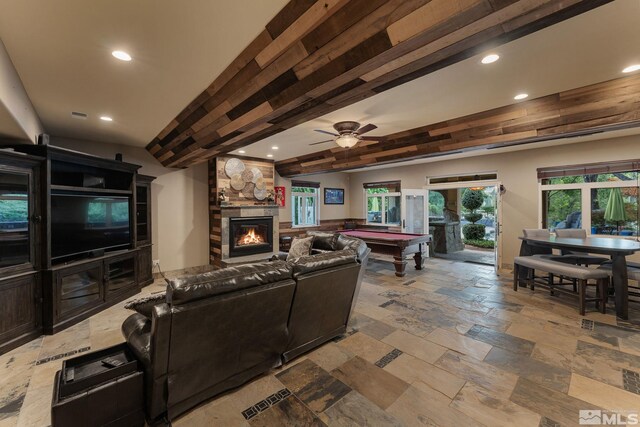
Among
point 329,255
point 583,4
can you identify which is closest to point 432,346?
point 329,255

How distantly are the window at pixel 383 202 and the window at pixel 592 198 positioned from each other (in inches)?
139

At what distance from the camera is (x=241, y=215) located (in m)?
6.05

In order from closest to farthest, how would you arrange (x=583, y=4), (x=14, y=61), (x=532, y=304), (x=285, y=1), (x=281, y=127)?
(x=583, y=4) → (x=285, y=1) → (x=14, y=61) → (x=281, y=127) → (x=532, y=304)

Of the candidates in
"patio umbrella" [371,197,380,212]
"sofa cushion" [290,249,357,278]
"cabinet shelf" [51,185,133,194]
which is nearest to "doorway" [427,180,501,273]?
"patio umbrella" [371,197,380,212]

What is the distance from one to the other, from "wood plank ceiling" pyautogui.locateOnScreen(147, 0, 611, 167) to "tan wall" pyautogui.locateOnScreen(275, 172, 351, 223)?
5.11 m

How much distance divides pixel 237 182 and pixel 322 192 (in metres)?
3.28

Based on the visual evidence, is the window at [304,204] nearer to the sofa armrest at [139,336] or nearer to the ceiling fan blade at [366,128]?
the ceiling fan blade at [366,128]

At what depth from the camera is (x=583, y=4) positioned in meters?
1.31

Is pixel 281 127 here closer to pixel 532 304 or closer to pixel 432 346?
pixel 432 346

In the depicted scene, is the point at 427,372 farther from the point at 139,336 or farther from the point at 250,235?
the point at 250,235

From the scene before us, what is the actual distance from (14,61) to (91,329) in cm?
286

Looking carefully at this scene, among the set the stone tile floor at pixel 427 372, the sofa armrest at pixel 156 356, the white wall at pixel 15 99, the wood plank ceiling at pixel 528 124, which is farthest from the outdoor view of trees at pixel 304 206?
the sofa armrest at pixel 156 356

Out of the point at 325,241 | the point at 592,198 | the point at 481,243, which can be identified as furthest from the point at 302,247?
the point at 481,243

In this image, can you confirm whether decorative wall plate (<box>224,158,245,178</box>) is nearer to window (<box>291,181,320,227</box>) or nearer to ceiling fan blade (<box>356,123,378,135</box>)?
window (<box>291,181,320,227</box>)
